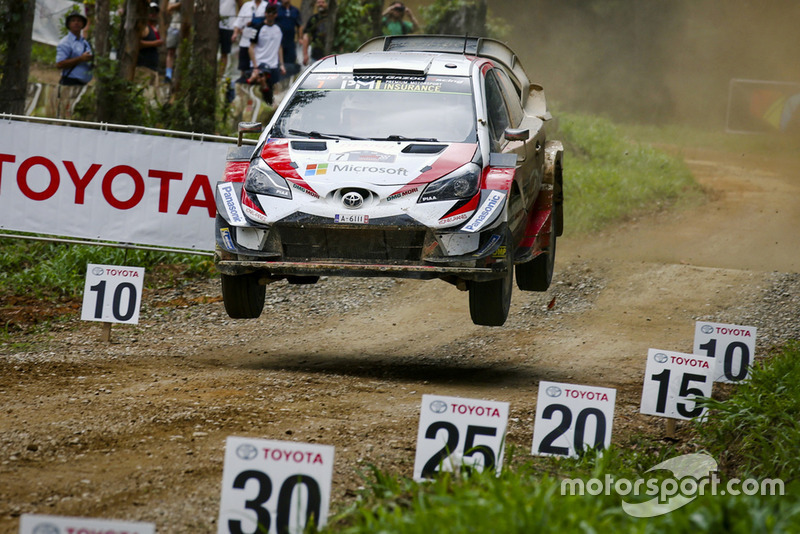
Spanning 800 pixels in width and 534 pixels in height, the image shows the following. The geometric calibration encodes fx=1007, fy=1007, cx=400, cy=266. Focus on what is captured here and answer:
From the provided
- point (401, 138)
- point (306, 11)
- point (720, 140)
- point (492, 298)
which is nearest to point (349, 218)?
point (401, 138)

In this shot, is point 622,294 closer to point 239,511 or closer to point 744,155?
point 239,511

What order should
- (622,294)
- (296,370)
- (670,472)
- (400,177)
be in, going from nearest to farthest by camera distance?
(670,472), (400,177), (296,370), (622,294)

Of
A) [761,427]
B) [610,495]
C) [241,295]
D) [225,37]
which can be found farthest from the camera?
[225,37]

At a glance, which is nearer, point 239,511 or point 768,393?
point 239,511

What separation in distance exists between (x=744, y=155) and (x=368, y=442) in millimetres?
17181

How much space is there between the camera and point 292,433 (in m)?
5.59

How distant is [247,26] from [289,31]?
0.73m

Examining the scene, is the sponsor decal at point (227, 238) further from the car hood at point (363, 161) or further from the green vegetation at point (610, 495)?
the green vegetation at point (610, 495)

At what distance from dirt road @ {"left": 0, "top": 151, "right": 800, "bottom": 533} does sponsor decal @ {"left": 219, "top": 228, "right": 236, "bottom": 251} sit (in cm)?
94

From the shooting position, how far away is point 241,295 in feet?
25.3

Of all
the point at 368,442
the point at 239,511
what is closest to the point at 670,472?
the point at 368,442

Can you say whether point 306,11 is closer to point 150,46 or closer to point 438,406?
point 150,46

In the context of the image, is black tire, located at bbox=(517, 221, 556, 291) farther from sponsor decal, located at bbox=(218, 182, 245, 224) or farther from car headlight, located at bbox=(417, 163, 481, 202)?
sponsor decal, located at bbox=(218, 182, 245, 224)

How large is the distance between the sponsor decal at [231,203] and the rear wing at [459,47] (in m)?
2.81
